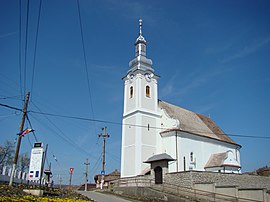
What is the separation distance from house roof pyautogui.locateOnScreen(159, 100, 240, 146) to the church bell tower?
9.40ft

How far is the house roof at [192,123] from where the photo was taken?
3888cm

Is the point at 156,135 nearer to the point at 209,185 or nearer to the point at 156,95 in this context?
the point at 156,95

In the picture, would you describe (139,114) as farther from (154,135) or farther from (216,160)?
(216,160)

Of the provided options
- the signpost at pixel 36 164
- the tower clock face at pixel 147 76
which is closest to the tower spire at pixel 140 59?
the tower clock face at pixel 147 76

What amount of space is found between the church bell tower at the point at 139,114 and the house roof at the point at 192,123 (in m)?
2.87

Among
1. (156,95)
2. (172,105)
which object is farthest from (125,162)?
(172,105)

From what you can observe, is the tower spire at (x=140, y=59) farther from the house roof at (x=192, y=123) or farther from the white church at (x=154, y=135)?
the house roof at (x=192, y=123)

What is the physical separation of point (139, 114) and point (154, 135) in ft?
11.1

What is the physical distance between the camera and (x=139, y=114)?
36.0 metres

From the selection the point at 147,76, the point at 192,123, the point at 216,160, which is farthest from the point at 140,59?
the point at 216,160

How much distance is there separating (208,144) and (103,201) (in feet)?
76.5

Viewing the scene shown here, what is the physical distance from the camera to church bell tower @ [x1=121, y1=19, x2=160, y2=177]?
34000mm

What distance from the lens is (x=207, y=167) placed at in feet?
122

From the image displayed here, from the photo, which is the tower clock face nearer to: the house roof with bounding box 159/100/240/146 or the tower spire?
the tower spire
